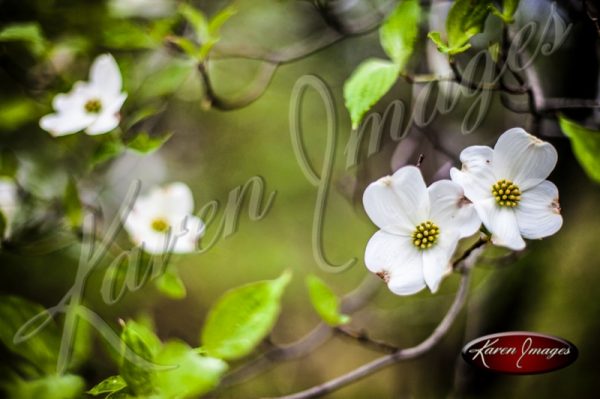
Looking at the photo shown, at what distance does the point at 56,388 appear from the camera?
603 mm

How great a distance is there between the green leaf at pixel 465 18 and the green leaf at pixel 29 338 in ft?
1.99

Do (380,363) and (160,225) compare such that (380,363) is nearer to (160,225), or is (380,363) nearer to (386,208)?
(386,208)

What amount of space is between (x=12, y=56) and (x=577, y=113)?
1.04 meters

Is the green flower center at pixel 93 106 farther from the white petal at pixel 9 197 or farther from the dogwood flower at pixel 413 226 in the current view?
the dogwood flower at pixel 413 226

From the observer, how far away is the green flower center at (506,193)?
0.52m

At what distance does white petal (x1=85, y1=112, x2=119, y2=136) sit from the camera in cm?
70

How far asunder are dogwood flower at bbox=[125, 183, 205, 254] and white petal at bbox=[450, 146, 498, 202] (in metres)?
0.45

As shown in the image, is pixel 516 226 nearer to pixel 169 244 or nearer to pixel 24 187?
pixel 169 244

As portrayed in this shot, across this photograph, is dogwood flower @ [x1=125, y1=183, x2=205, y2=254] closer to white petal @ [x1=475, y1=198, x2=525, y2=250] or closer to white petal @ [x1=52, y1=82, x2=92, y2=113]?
white petal @ [x1=52, y1=82, x2=92, y2=113]

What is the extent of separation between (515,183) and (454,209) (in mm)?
81

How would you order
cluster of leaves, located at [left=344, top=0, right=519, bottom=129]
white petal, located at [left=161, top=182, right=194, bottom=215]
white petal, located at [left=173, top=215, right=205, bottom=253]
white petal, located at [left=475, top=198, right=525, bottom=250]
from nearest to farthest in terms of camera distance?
white petal, located at [left=475, top=198, right=525, bottom=250], cluster of leaves, located at [left=344, top=0, right=519, bottom=129], white petal, located at [left=173, top=215, right=205, bottom=253], white petal, located at [left=161, top=182, right=194, bottom=215]

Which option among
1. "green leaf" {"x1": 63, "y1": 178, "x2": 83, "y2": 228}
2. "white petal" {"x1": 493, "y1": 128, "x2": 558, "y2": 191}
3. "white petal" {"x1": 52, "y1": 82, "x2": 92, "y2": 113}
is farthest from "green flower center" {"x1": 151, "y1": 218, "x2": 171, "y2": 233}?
"white petal" {"x1": 493, "y1": 128, "x2": 558, "y2": 191}

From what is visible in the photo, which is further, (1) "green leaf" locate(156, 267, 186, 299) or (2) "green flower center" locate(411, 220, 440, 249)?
(1) "green leaf" locate(156, 267, 186, 299)

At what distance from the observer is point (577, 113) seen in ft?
2.88
